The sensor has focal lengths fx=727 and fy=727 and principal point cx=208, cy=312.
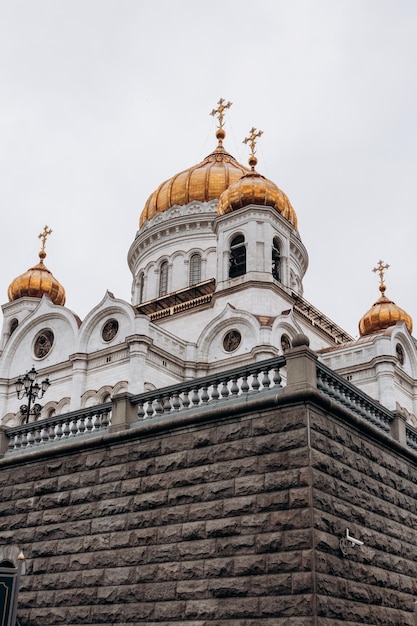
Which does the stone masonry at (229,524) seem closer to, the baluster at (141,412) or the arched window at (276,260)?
the baluster at (141,412)

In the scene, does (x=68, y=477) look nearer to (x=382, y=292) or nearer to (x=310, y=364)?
(x=310, y=364)

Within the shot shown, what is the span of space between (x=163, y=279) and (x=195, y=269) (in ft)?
6.14

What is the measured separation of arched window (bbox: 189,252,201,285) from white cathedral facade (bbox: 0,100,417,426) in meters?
0.07

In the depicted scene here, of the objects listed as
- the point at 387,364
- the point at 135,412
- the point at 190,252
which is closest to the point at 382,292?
the point at 387,364

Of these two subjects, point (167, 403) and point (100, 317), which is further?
point (100, 317)

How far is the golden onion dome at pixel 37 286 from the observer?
118ft

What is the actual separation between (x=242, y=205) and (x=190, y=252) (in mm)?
7280

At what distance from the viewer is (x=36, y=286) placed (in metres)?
36.1

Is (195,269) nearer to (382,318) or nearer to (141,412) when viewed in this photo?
(382,318)

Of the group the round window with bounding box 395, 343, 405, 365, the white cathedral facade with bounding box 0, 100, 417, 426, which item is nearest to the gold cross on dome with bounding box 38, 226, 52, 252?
the white cathedral facade with bounding box 0, 100, 417, 426

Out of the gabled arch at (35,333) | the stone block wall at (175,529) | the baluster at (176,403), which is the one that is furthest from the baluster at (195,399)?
the gabled arch at (35,333)

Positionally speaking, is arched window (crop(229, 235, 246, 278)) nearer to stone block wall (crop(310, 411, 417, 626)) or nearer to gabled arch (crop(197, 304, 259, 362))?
gabled arch (crop(197, 304, 259, 362))

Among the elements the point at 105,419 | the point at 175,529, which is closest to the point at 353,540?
the point at 175,529

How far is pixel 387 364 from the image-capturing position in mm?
29094
